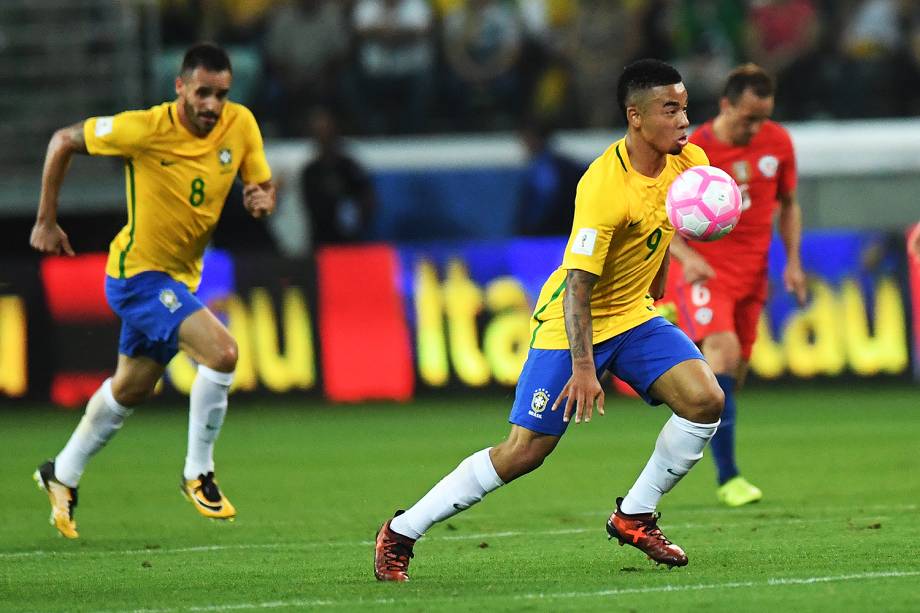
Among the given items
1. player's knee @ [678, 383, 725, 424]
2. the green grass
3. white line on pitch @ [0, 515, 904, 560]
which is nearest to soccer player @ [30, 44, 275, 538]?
the green grass

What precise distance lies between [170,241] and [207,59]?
1044 millimetres

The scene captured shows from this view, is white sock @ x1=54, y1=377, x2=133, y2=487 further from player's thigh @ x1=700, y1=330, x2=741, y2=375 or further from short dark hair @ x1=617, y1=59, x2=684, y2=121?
short dark hair @ x1=617, y1=59, x2=684, y2=121

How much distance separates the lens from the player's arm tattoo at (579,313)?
6785 mm

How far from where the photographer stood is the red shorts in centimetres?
996

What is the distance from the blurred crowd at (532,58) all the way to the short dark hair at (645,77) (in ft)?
37.2

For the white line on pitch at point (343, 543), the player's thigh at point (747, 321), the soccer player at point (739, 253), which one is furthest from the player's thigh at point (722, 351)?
the white line on pitch at point (343, 543)

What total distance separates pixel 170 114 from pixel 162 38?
10.4 metres

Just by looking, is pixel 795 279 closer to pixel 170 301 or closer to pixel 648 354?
pixel 648 354

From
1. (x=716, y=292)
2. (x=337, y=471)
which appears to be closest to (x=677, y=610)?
(x=716, y=292)

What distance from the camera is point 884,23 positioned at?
18.9m

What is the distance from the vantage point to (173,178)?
9367 mm

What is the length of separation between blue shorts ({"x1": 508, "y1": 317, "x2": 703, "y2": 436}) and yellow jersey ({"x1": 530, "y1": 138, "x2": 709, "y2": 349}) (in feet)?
0.17

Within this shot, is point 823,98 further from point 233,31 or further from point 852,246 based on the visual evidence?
point 233,31

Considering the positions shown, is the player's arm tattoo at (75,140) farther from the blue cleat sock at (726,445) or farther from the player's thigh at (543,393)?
the blue cleat sock at (726,445)
